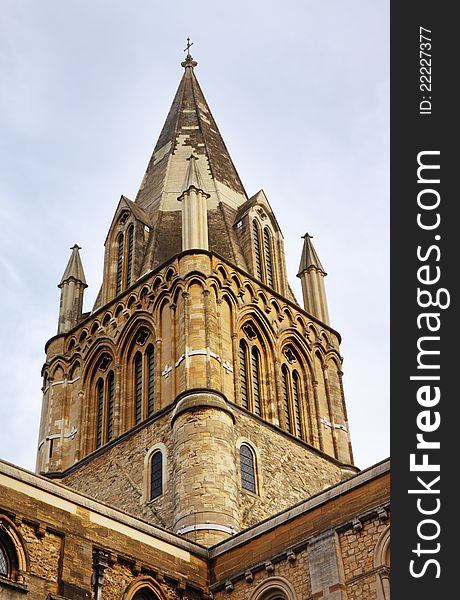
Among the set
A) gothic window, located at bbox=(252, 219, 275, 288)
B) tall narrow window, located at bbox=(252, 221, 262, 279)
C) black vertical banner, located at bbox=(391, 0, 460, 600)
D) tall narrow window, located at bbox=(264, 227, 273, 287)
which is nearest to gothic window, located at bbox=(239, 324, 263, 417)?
gothic window, located at bbox=(252, 219, 275, 288)

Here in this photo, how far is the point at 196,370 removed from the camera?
31.6m

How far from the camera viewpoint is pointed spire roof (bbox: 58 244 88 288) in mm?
40094

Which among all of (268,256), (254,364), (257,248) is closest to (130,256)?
(257,248)

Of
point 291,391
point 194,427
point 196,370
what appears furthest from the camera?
point 291,391

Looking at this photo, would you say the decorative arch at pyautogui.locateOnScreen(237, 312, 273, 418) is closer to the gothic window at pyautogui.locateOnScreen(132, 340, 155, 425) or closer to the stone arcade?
the stone arcade

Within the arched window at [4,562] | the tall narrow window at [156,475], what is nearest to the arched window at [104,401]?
the tall narrow window at [156,475]

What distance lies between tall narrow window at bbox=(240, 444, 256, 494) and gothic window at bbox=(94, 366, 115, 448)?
485 centimetres

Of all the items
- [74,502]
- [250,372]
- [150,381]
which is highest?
[250,372]

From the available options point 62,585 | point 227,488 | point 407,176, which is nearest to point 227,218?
point 227,488

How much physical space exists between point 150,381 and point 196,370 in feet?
9.36

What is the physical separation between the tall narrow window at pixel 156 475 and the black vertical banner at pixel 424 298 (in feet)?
52.2

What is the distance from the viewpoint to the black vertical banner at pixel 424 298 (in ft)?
46.8

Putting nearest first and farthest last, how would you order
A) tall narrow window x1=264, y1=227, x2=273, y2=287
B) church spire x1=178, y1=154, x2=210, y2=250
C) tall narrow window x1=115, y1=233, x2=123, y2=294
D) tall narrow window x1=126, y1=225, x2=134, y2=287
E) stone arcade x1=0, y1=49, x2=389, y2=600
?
stone arcade x1=0, y1=49, x2=389, y2=600, church spire x1=178, y1=154, x2=210, y2=250, tall narrow window x1=126, y1=225, x2=134, y2=287, tall narrow window x1=115, y1=233, x2=123, y2=294, tall narrow window x1=264, y1=227, x2=273, y2=287

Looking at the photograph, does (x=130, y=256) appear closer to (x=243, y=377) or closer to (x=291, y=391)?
(x=243, y=377)
